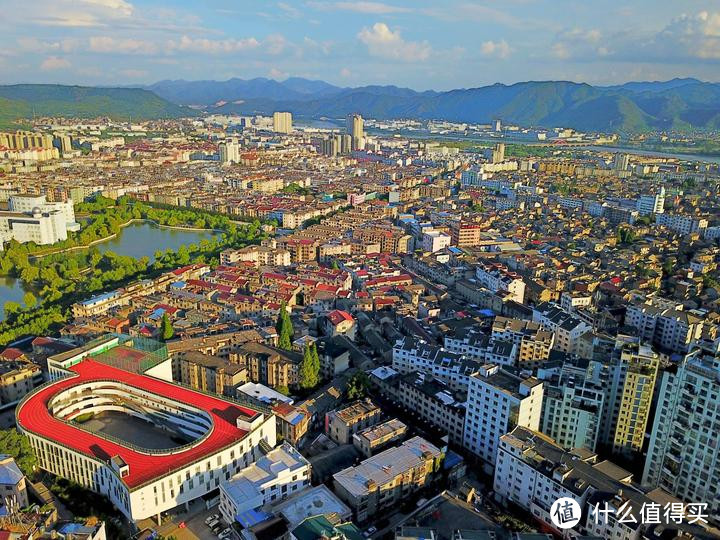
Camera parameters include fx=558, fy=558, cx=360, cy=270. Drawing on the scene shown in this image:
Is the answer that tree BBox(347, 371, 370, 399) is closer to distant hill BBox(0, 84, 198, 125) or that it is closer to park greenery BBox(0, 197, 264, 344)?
park greenery BBox(0, 197, 264, 344)

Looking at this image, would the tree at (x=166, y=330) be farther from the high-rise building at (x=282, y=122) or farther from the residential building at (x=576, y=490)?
the high-rise building at (x=282, y=122)

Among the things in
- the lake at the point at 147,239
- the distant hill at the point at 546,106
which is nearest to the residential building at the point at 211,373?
the lake at the point at 147,239

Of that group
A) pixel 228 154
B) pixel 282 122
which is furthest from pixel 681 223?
pixel 282 122

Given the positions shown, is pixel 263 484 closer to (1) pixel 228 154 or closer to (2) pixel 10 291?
(2) pixel 10 291

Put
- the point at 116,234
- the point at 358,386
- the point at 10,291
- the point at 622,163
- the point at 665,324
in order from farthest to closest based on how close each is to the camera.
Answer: the point at 622,163 → the point at 116,234 → the point at 10,291 → the point at 665,324 → the point at 358,386

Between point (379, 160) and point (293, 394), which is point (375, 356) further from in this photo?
point (379, 160)

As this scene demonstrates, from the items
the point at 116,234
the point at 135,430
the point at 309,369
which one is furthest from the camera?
the point at 116,234

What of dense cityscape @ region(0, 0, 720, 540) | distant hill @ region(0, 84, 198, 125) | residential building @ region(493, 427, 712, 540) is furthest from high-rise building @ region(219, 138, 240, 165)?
residential building @ region(493, 427, 712, 540)
